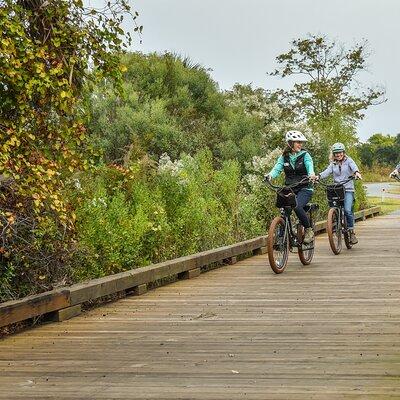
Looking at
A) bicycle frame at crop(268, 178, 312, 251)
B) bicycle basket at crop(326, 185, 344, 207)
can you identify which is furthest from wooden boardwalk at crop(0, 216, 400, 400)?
bicycle basket at crop(326, 185, 344, 207)

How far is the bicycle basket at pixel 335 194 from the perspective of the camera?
57.9 feet

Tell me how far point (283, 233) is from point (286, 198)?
1.86ft

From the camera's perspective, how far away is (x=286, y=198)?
1472cm

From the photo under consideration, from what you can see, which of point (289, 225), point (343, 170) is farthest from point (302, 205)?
point (343, 170)

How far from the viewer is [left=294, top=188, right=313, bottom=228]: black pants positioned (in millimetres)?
15102

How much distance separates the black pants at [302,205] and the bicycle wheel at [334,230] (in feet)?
6.19

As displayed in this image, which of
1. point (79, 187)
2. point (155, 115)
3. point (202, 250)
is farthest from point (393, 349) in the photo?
point (155, 115)

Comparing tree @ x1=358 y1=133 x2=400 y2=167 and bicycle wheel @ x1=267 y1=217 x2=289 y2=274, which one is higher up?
tree @ x1=358 y1=133 x2=400 y2=167

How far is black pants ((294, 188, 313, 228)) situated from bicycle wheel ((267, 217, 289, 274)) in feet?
2.13

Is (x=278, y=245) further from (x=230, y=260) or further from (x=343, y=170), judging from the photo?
(x=343, y=170)

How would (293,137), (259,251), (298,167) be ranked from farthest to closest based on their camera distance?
(259,251) → (298,167) → (293,137)

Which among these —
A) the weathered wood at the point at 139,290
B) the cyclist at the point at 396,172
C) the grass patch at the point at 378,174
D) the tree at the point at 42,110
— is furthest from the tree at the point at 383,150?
the tree at the point at 42,110

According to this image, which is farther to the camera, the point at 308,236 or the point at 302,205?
the point at 308,236

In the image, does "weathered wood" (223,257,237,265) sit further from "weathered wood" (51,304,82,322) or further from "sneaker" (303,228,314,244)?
"weathered wood" (51,304,82,322)
